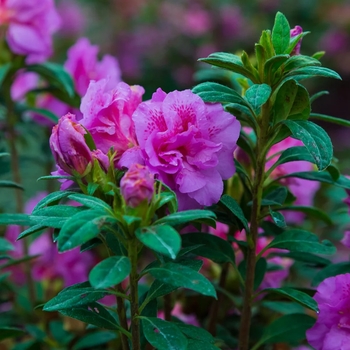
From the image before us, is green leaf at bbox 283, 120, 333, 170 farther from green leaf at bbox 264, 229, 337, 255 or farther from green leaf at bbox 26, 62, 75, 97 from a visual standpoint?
green leaf at bbox 26, 62, 75, 97

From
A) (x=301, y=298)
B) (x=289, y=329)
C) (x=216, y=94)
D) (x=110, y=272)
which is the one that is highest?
(x=216, y=94)

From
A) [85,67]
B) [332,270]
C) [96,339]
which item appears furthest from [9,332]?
[85,67]

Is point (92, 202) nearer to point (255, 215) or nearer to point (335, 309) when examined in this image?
point (255, 215)

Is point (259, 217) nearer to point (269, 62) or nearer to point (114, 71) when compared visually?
point (269, 62)

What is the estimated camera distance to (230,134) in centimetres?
70

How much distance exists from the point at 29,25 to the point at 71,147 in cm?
67

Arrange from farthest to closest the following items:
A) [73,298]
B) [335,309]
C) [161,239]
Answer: [335,309], [73,298], [161,239]

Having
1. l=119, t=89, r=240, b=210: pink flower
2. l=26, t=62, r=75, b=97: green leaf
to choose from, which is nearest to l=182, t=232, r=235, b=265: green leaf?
l=119, t=89, r=240, b=210: pink flower

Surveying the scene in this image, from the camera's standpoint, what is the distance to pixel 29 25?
122 centimetres

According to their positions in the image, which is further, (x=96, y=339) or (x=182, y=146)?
(x=96, y=339)

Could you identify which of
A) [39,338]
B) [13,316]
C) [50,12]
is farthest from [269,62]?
[13,316]

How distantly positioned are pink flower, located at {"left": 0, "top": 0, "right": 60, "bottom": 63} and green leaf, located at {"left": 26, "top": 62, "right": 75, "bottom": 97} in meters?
0.03

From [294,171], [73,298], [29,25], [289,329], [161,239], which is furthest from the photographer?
[29,25]

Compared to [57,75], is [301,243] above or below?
below
